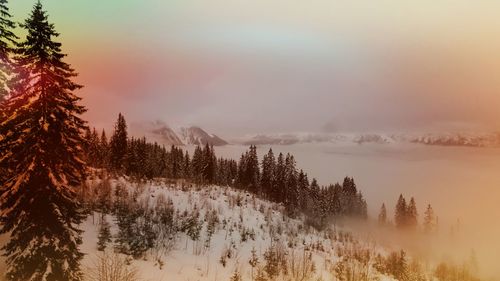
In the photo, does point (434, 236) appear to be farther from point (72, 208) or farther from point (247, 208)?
point (72, 208)

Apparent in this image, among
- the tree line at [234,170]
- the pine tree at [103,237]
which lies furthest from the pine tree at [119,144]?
the pine tree at [103,237]

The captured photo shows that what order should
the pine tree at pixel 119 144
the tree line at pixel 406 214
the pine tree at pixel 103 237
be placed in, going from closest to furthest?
the pine tree at pixel 103 237, the pine tree at pixel 119 144, the tree line at pixel 406 214

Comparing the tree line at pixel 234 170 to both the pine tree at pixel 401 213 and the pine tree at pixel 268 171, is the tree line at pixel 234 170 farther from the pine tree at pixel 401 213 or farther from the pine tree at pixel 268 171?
the pine tree at pixel 401 213

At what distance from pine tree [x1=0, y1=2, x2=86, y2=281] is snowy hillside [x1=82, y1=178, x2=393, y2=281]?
1.26m

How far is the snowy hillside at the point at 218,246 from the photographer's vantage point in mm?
13125

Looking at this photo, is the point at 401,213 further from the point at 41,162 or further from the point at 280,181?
the point at 41,162

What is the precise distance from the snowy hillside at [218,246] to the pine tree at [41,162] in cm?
126

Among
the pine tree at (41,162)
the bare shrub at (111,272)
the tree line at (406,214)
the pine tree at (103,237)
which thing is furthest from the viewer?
the tree line at (406,214)

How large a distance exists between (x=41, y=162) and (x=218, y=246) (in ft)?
26.2

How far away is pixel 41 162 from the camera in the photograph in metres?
11.7

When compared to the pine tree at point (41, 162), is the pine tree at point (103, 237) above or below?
below

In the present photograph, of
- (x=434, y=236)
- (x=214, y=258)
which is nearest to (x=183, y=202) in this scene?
(x=214, y=258)

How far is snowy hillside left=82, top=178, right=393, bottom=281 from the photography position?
1312 centimetres

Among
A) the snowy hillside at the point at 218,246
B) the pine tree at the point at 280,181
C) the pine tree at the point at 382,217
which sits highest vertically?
the snowy hillside at the point at 218,246
